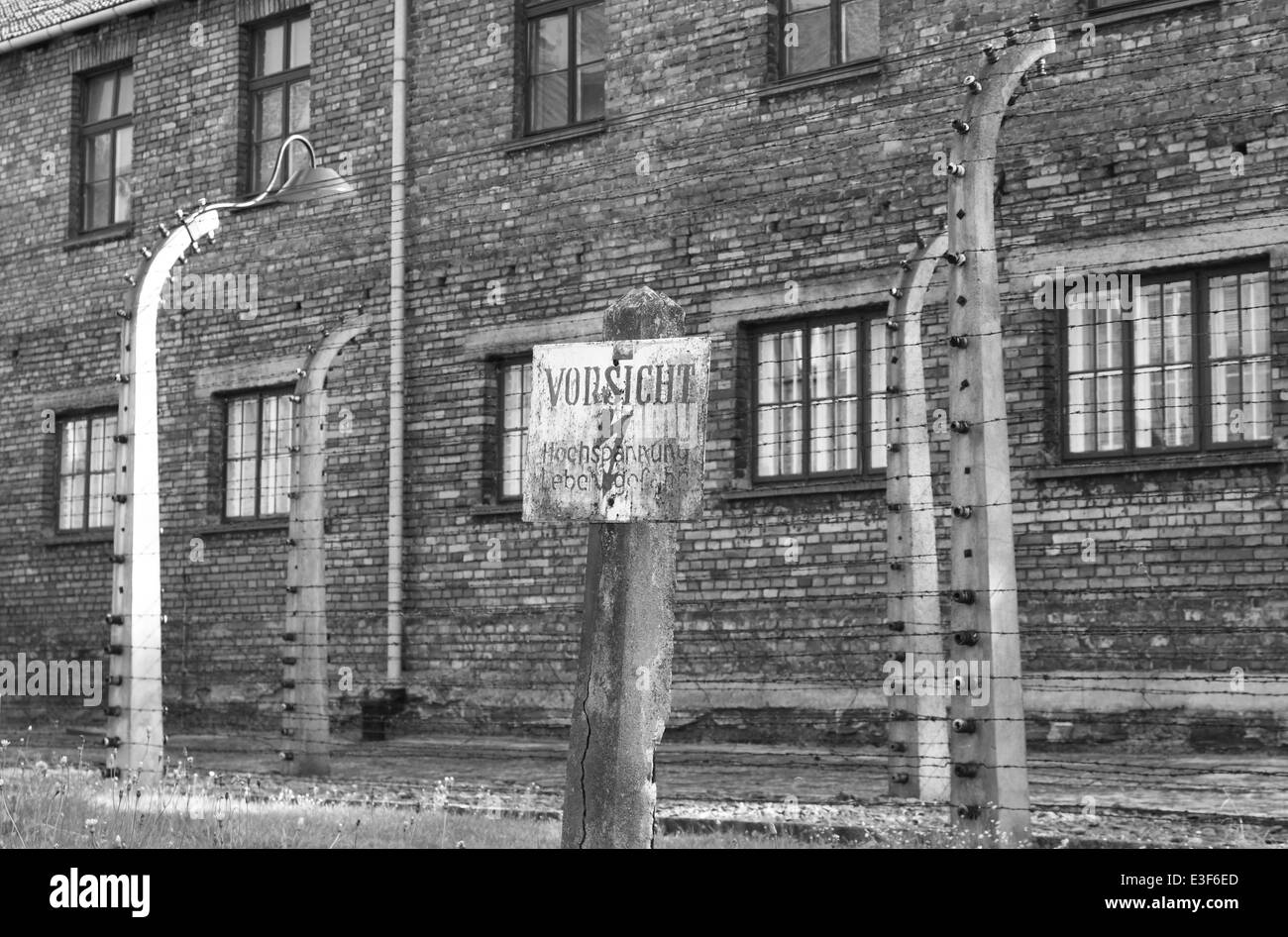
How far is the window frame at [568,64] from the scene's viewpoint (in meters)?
16.0

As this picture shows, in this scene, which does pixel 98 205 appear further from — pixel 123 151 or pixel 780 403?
pixel 780 403

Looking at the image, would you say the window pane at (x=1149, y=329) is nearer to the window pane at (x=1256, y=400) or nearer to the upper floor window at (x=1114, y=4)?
the window pane at (x=1256, y=400)

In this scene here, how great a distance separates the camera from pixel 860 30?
14.4 metres

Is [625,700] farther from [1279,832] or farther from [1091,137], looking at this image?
[1091,137]

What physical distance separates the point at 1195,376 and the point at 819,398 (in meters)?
2.97

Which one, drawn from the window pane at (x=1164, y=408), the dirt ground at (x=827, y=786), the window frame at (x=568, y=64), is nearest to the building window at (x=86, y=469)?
the dirt ground at (x=827, y=786)

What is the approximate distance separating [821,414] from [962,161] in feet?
20.2

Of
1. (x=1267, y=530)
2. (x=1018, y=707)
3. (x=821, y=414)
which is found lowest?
(x=1018, y=707)

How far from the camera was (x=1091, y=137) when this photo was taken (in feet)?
42.8

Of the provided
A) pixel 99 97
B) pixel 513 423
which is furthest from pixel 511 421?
pixel 99 97

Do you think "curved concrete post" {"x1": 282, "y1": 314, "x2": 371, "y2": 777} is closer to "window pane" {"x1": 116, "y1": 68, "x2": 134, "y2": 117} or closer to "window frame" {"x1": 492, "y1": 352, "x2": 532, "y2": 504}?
"window frame" {"x1": 492, "y1": 352, "x2": 532, "y2": 504}

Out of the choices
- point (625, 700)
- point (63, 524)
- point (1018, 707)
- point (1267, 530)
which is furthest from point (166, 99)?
point (625, 700)

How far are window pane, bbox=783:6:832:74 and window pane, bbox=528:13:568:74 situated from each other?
231 cm

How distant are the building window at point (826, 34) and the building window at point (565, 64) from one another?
1.82 m
